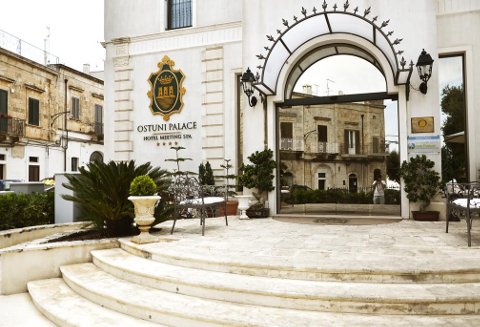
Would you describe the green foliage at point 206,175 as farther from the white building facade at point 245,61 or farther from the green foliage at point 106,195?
the green foliage at point 106,195

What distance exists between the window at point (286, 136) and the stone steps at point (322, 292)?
696cm

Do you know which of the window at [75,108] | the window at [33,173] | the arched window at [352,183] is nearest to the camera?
the arched window at [352,183]

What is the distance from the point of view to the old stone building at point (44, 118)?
22500 mm

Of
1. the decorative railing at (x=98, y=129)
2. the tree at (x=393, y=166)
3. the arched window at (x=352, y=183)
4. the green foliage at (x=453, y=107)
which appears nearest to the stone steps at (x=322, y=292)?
the tree at (x=393, y=166)

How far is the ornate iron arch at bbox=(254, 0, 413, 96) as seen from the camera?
9.05 meters

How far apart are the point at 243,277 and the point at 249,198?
5.60 metres

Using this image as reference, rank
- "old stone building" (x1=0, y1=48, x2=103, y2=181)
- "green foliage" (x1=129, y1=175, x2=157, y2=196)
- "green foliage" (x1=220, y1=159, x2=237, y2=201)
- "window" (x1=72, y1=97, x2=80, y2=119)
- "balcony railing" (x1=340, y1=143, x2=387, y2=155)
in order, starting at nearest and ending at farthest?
"green foliage" (x1=129, y1=175, x2=157, y2=196) < "balcony railing" (x1=340, y1=143, x2=387, y2=155) < "green foliage" (x1=220, y1=159, x2=237, y2=201) < "old stone building" (x1=0, y1=48, x2=103, y2=181) < "window" (x1=72, y1=97, x2=80, y2=119)

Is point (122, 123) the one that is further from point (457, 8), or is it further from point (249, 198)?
point (457, 8)

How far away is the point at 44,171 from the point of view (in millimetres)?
24922

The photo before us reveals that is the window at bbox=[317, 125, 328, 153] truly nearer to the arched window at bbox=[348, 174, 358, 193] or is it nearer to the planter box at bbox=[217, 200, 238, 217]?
the arched window at bbox=[348, 174, 358, 193]

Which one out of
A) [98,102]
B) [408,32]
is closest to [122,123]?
[408,32]

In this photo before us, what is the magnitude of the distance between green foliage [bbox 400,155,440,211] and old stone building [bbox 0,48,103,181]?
20701 mm

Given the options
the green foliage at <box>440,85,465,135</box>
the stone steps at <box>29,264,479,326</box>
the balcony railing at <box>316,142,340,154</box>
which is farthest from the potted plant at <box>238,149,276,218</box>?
the stone steps at <box>29,264,479,326</box>

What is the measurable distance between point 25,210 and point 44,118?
19265mm
